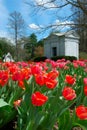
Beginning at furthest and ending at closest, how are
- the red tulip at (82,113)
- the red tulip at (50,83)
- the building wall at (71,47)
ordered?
the building wall at (71,47) < the red tulip at (50,83) < the red tulip at (82,113)

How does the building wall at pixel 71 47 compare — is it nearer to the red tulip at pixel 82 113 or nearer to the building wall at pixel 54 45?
the building wall at pixel 54 45

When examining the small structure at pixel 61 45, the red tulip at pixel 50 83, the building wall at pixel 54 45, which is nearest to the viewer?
the red tulip at pixel 50 83

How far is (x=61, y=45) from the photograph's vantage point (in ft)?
142

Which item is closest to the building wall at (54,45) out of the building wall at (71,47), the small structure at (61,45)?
the small structure at (61,45)

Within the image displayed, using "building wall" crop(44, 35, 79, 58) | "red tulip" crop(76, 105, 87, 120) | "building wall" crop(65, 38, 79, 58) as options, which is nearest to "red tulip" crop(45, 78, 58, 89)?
"red tulip" crop(76, 105, 87, 120)

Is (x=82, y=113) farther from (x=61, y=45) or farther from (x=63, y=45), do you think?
(x=61, y=45)

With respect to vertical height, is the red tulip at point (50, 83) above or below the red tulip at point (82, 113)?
above

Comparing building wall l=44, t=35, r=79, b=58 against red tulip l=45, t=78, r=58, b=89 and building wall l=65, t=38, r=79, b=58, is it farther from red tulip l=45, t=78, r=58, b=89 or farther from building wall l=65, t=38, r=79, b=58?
red tulip l=45, t=78, r=58, b=89

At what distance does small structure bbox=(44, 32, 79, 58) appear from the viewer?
1689 inches

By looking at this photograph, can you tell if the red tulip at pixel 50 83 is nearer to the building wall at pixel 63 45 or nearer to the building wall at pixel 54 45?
the building wall at pixel 63 45

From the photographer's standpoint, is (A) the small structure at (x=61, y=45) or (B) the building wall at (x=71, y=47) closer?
(A) the small structure at (x=61, y=45)

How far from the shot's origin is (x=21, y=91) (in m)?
2.28

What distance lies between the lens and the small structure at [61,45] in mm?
42906

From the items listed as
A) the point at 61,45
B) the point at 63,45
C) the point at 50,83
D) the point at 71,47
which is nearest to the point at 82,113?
the point at 50,83
